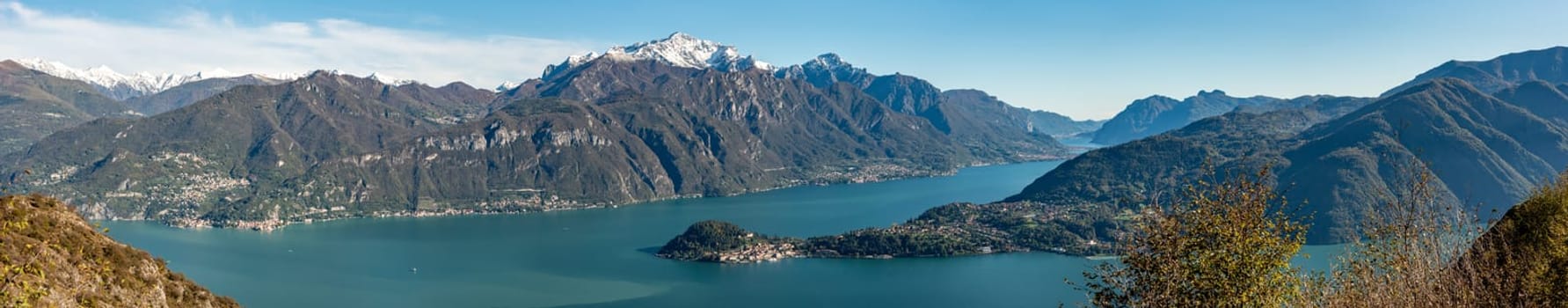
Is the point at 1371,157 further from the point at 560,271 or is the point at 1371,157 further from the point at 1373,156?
the point at 560,271

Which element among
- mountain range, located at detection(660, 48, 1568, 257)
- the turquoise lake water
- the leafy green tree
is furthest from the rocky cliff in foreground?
mountain range, located at detection(660, 48, 1568, 257)

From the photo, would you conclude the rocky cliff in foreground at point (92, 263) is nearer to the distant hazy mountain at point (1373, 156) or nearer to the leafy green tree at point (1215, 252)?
the leafy green tree at point (1215, 252)

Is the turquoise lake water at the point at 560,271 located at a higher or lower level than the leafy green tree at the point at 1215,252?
lower

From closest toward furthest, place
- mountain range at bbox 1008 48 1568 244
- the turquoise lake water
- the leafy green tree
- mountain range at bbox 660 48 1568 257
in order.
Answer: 1. the leafy green tree
2. the turquoise lake water
3. mountain range at bbox 660 48 1568 257
4. mountain range at bbox 1008 48 1568 244

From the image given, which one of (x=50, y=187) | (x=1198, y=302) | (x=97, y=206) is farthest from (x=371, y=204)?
(x=1198, y=302)

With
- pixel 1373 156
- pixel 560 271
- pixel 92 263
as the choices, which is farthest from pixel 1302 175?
pixel 92 263

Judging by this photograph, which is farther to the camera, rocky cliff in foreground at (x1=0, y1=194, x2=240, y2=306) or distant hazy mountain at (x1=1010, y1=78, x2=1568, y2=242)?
distant hazy mountain at (x1=1010, y1=78, x2=1568, y2=242)

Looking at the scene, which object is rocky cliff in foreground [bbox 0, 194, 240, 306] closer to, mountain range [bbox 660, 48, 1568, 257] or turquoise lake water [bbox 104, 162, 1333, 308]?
turquoise lake water [bbox 104, 162, 1333, 308]

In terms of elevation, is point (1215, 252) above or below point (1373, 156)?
below

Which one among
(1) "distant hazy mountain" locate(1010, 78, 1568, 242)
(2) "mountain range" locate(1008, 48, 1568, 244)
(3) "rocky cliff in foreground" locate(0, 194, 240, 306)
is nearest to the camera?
(3) "rocky cliff in foreground" locate(0, 194, 240, 306)

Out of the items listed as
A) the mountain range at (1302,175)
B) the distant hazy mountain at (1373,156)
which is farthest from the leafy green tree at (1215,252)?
the distant hazy mountain at (1373,156)
